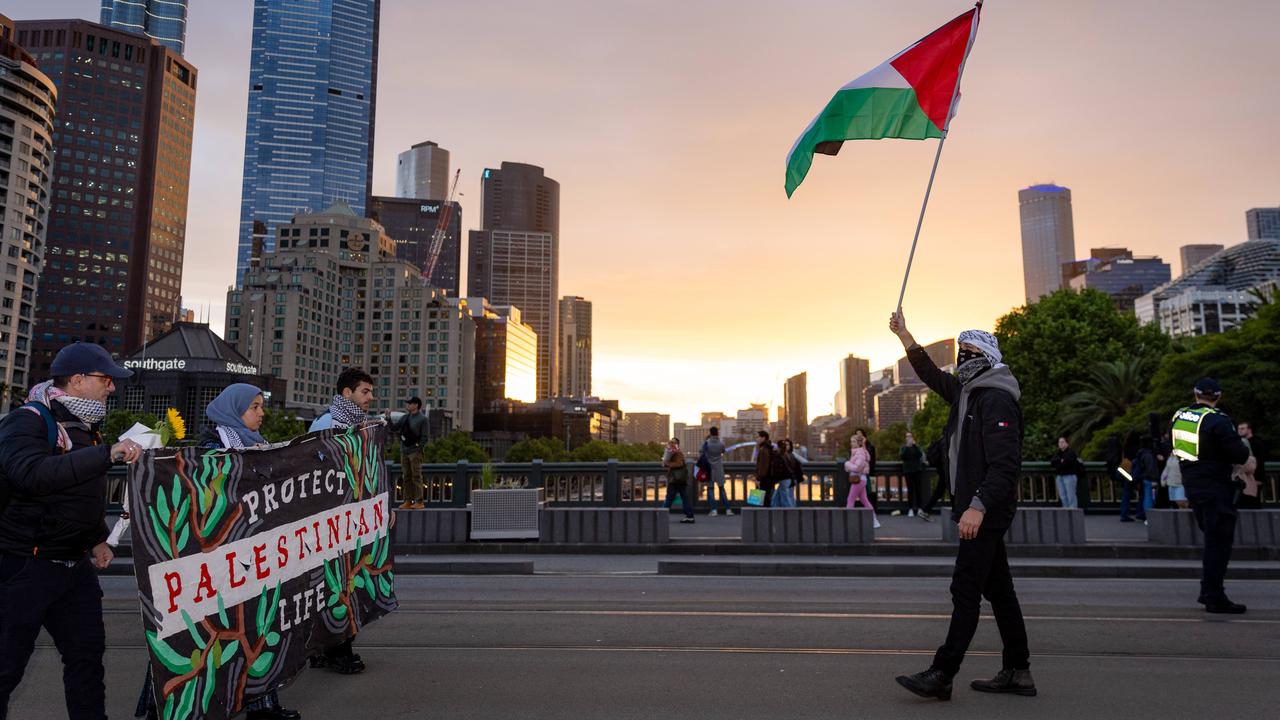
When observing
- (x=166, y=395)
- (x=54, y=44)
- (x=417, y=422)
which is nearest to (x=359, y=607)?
(x=417, y=422)

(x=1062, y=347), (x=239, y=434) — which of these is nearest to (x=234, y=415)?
(x=239, y=434)

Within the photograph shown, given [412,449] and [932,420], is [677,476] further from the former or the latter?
[932,420]

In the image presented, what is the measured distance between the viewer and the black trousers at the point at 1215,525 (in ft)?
25.4

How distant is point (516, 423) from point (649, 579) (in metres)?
191

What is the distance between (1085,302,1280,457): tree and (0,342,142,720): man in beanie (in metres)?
37.0

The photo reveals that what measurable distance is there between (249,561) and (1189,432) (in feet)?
27.4

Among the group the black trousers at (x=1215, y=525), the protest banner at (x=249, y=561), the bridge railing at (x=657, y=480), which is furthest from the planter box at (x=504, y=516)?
the black trousers at (x=1215, y=525)

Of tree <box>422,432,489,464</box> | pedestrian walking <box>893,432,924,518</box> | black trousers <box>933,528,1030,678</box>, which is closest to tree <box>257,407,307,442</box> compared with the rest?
tree <box>422,432,489,464</box>

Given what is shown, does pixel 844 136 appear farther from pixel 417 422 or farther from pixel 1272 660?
pixel 417 422

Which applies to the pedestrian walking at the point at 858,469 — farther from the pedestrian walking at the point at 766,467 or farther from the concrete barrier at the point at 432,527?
the concrete barrier at the point at 432,527

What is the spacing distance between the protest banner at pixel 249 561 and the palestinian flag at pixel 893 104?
21.0 ft

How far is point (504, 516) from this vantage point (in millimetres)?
13836

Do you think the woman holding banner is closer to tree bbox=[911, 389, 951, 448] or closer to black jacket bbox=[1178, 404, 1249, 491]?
black jacket bbox=[1178, 404, 1249, 491]

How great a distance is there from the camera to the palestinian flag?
9.69 meters
